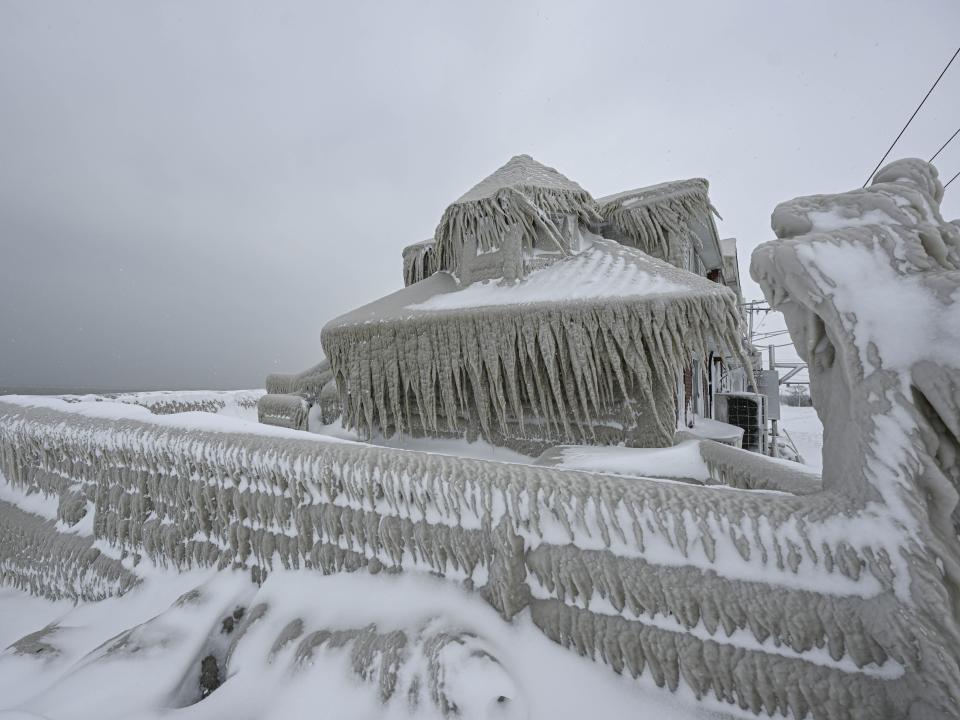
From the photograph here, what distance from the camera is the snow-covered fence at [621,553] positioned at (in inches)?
41.4

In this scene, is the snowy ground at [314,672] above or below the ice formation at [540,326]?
below

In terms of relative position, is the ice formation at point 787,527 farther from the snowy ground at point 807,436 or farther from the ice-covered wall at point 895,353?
the snowy ground at point 807,436

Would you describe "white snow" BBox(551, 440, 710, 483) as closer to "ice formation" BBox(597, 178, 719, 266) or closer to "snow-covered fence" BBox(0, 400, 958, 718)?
"snow-covered fence" BBox(0, 400, 958, 718)

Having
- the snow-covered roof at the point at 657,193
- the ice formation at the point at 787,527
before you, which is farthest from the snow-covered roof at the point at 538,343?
the ice formation at the point at 787,527

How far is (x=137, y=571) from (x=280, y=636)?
5.33 ft

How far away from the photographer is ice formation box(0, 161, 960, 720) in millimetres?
1029

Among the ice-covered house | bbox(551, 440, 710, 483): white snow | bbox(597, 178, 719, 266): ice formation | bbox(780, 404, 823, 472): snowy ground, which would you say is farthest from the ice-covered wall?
bbox(780, 404, 823, 472): snowy ground

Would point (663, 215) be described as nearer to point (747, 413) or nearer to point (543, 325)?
point (543, 325)

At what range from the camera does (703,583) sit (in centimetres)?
120

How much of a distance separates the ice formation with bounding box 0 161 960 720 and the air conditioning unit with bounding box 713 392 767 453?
793 cm

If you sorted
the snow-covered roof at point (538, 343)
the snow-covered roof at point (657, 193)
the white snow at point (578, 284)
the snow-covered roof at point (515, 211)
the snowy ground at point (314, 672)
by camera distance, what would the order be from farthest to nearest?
the snow-covered roof at point (657, 193)
the snow-covered roof at point (515, 211)
the white snow at point (578, 284)
the snow-covered roof at point (538, 343)
the snowy ground at point (314, 672)

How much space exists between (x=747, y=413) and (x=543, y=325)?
7.33m

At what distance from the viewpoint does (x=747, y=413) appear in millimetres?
8430

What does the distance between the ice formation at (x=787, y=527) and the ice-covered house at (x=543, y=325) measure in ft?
6.22
